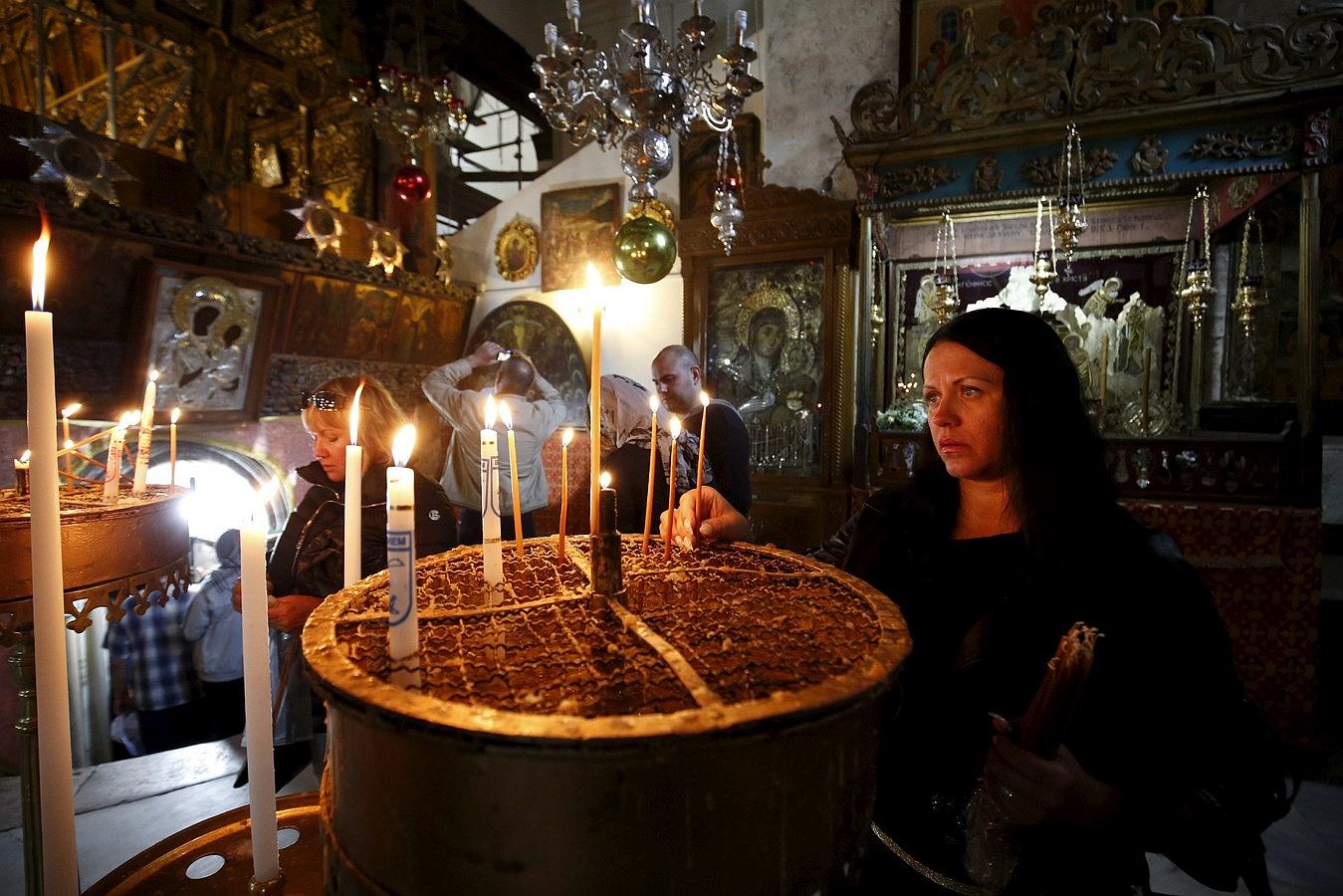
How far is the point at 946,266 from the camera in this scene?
5.64m

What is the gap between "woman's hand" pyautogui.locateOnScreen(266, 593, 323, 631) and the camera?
8.73 ft

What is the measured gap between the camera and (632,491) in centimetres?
366

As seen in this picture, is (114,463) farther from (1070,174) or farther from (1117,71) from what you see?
(1117,71)

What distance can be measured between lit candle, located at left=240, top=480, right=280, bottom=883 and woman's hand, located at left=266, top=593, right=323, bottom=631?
1.83m

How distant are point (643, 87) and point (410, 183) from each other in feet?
13.4

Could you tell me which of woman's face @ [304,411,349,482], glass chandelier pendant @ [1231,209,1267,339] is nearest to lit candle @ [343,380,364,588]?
woman's face @ [304,411,349,482]

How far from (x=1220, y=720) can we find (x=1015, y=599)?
443mm

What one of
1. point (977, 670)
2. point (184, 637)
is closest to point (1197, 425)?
point (977, 670)

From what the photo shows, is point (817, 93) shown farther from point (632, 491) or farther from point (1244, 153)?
point (632, 491)

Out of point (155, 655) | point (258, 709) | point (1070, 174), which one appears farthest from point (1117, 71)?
point (155, 655)

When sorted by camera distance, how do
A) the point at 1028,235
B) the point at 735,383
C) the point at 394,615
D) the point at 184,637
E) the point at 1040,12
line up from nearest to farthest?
the point at 394,615 → the point at 1040,12 → the point at 184,637 → the point at 1028,235 → the point at 735,383

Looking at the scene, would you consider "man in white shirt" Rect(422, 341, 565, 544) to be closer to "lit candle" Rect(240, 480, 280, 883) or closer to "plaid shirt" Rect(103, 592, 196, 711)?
"plaid shirt" Rect(103, 592, 196, 711)

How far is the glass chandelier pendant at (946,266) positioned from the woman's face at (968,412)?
12.9ft

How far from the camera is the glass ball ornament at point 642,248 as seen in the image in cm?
392
